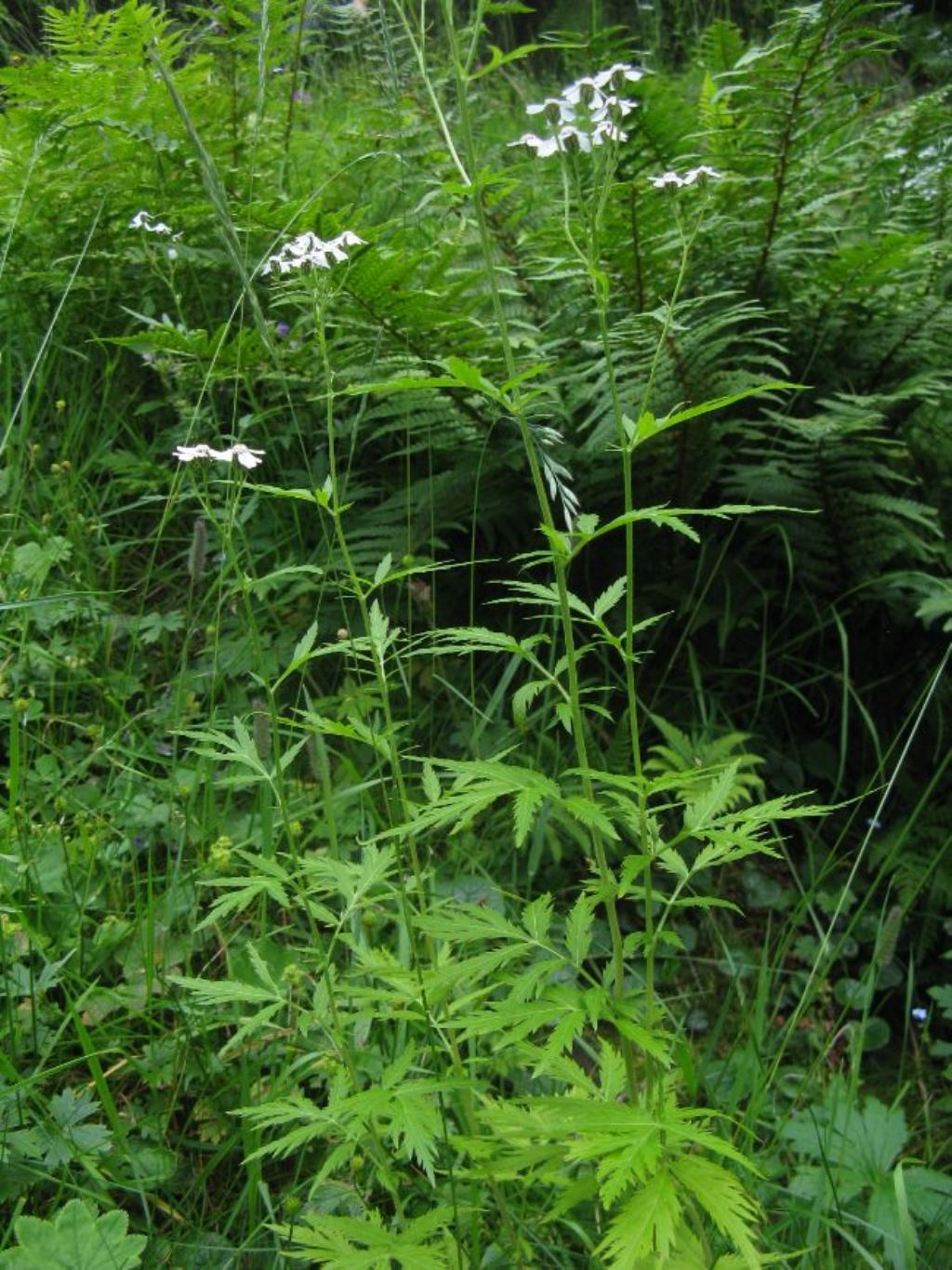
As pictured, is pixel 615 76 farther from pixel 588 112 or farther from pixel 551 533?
pixel 551 533

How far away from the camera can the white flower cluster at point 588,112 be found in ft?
3.42

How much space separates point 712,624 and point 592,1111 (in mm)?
1572

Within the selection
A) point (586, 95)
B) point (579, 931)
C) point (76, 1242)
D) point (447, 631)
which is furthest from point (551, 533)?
point (76, 1242)

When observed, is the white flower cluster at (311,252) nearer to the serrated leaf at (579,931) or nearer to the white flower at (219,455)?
the white flower at (219,455)

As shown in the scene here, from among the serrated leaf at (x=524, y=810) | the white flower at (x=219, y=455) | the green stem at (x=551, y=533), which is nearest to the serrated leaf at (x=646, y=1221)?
the green stem at (x=551, y=533)

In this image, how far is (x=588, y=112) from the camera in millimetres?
1130

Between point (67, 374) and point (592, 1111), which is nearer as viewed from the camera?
point (592, 1111)

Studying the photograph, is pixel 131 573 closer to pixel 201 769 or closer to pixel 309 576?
pixel 309 576

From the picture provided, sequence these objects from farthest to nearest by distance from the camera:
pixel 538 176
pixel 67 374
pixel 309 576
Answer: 1. pixel 538 176
2. pixel 67 374
3. pixel 309 576

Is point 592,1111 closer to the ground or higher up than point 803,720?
higher up

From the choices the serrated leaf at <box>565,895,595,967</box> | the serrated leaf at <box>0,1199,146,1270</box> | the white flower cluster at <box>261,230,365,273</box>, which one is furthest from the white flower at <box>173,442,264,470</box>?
the serrated leaf at <box>0,1199,146,1270</box>

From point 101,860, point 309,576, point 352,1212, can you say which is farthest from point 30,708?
point 352,1212

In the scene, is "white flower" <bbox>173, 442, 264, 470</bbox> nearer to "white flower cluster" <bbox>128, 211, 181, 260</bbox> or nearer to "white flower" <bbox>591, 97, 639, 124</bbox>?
"white flower" <bbox>591, 97, 639, 124</bbox>

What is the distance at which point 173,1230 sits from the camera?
4.24 feet
